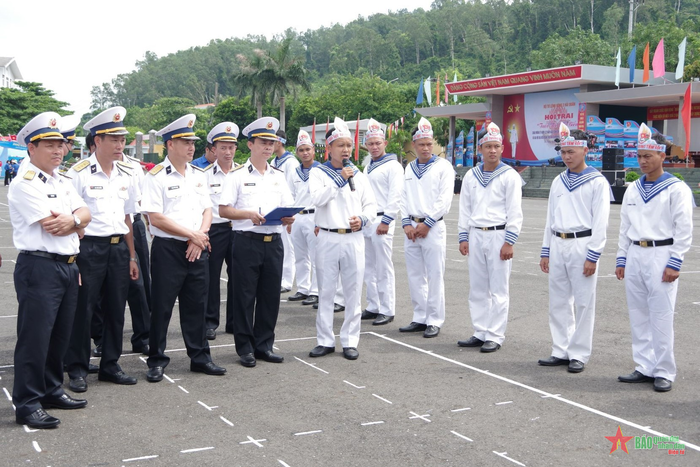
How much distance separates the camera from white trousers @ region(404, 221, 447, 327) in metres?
8.01

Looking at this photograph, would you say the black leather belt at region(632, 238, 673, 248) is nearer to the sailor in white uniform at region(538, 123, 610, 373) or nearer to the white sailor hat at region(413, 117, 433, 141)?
the sailor in white uniform at region(538, 123, 610, 373)

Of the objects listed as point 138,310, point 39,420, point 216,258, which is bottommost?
point 39,420

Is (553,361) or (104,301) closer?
(104,301)

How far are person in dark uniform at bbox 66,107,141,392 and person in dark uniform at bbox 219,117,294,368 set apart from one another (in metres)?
0.98

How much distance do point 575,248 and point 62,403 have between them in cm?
441

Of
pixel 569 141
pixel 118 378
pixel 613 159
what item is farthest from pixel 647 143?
pixel 613 159

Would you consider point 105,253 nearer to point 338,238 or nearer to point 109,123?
point 109,123

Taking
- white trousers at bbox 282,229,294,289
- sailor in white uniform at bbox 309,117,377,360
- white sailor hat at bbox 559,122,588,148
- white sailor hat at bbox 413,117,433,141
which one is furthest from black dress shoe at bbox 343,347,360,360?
white trousers at bbox 282,229,294,289

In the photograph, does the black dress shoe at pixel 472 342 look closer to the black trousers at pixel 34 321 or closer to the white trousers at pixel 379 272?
the white trousers at pixel 379 272

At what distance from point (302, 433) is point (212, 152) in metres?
4.50

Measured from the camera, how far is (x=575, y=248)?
6.50 m

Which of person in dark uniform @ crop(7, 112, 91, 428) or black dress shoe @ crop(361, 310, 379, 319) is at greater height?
person in dark uniform @ crop(7, 112, 91, 428)

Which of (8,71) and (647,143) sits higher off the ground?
(8,71)

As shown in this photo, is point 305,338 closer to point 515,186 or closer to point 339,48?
point 515,186
